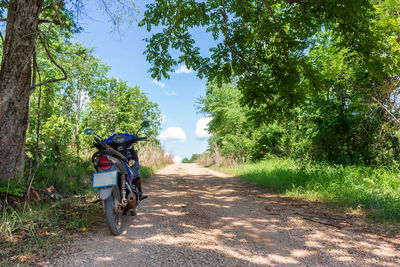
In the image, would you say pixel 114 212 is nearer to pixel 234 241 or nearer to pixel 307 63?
pixel 234 241

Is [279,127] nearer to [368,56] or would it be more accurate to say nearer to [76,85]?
[368,56]

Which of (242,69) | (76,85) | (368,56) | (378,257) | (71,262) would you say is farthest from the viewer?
(76,85)

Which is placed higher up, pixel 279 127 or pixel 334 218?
pixel 279 127

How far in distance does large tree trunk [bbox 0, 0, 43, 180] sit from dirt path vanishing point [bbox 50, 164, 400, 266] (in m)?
2.32

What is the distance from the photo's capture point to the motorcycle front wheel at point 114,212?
3025mm

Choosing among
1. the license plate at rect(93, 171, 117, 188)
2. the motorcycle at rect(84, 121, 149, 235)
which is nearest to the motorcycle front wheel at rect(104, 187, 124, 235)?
the motorcycle at rect(84, 121, 149, 235)

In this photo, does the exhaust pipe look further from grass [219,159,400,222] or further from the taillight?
grass [219,159,400,222]

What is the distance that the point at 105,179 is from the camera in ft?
10.1

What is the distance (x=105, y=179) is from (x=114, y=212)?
0.52m

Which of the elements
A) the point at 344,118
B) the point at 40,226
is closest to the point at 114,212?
the point at 40,226

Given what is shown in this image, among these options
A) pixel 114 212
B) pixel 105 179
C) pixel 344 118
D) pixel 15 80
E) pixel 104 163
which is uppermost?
pixel 15 80

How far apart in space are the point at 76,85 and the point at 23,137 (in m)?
17.7

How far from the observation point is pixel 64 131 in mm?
6941

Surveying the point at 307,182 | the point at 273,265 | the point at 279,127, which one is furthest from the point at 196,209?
the point at 279,127
